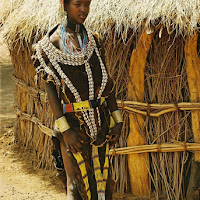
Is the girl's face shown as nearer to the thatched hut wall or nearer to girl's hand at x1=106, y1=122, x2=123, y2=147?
girl's hand at x1=106, y1=122, x2=123, y2=147

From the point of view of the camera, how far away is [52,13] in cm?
457

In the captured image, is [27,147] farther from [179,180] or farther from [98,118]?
[98,118]

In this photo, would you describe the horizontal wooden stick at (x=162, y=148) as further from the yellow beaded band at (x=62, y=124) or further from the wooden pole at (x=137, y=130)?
the yellow beaded band at (x=62, y=124)

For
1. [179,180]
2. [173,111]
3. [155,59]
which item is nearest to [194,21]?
[155,59]

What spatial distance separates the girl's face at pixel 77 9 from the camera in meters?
2.85

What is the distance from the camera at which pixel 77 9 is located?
9.40ft

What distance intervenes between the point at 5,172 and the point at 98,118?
2.80 meters

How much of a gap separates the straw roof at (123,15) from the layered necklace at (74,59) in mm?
715

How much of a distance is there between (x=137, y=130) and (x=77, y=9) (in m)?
2.03

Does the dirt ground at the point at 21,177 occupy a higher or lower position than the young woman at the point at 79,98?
lower

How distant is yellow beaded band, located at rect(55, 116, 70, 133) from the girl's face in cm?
66

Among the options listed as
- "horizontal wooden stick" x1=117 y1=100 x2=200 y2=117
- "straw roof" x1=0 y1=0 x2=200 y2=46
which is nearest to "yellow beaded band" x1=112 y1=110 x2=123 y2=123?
"straw roof" x1=0 y1=0 x2=200 y2=46

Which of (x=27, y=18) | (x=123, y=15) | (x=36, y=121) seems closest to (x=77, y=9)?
(x=123, y=15)

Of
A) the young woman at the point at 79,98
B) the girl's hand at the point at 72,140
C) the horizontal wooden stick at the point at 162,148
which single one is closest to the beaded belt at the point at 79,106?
the young woman at the point at 79,98
